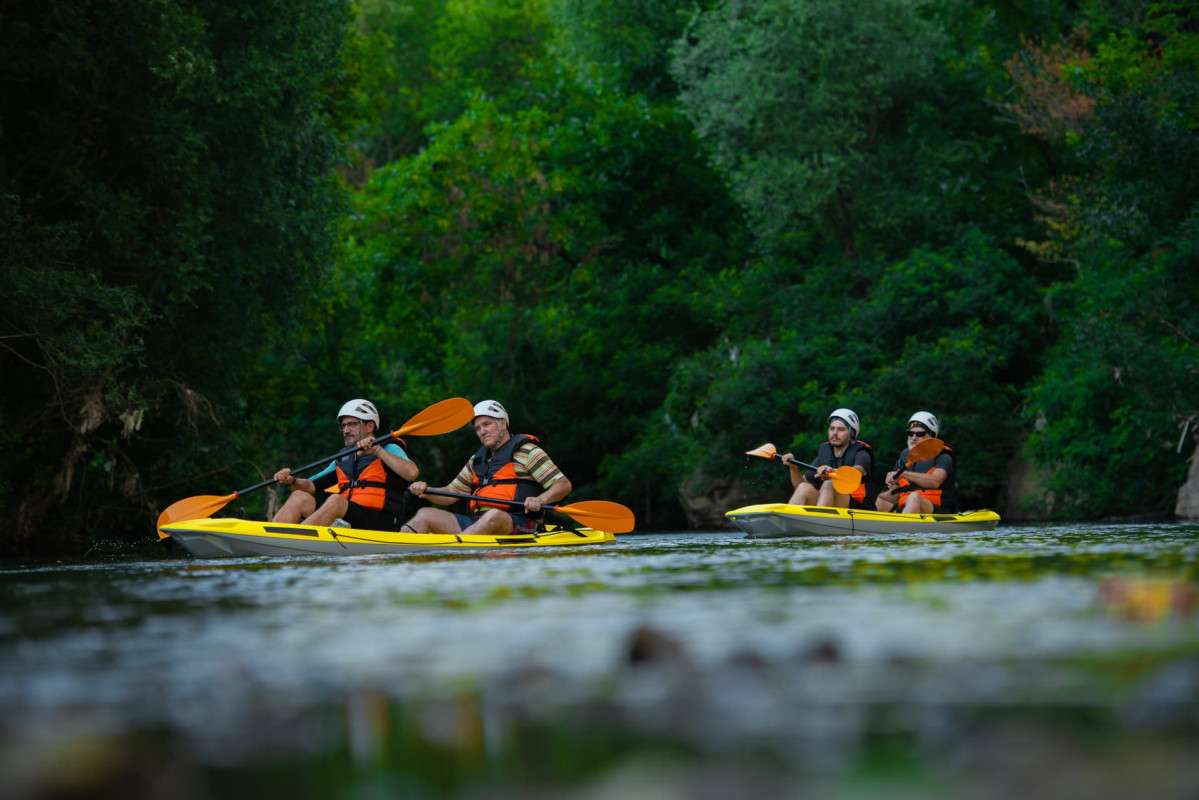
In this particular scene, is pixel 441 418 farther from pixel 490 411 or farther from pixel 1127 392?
pixel 1127 392

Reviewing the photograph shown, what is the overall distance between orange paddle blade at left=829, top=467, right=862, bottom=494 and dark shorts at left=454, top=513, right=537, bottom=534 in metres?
3.24

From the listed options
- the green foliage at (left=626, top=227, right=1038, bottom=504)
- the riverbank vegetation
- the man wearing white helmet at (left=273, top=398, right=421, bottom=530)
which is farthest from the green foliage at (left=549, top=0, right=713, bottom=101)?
the man wearing white helmet at (left=273, top=398, right=421, bottom=530)

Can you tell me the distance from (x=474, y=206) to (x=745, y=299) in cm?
599

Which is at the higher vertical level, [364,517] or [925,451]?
[925,451]

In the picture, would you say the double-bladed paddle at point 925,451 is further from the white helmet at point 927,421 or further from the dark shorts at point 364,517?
the dark shorts at point 364,517

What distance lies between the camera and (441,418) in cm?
1379

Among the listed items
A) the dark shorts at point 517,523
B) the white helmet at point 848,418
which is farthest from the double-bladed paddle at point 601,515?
the white helmet at point 848,418

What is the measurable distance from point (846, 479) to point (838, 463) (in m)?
0.61

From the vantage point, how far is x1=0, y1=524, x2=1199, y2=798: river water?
8.87 feet

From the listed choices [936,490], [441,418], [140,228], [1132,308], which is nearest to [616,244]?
[1132,308]

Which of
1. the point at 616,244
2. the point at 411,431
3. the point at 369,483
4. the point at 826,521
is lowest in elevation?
the point at 826,521

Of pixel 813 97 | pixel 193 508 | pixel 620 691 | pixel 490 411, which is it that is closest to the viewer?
pixel 620 691

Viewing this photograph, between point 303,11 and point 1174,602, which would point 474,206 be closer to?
point 303,11

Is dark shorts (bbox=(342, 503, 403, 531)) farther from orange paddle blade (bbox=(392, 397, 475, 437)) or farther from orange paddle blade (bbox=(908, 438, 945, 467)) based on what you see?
orange paddle blade (bbox=(908, 438, 945, 467))
